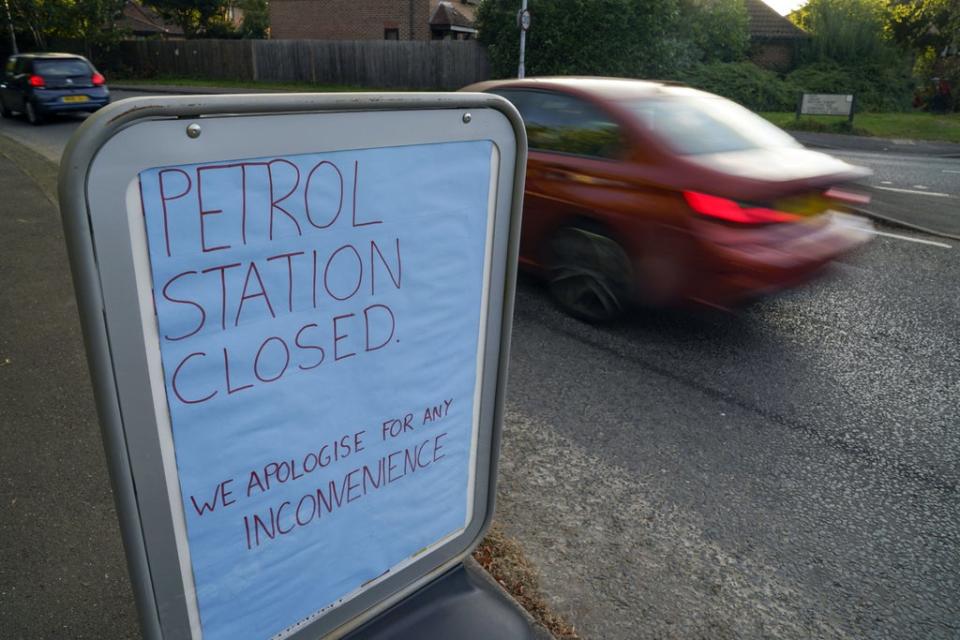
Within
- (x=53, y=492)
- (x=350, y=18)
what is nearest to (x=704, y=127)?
(x=53, y=492)

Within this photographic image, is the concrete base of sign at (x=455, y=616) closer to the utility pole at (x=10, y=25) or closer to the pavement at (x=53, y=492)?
the pavement at (x=53, y=492)

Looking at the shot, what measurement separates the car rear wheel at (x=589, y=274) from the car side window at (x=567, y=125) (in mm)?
580

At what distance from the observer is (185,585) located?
1629mm

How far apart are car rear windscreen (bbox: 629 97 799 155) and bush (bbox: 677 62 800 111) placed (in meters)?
22.1

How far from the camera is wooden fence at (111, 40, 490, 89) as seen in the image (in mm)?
30750

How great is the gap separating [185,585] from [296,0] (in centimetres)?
4087

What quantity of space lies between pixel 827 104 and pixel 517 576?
2098 centimetres

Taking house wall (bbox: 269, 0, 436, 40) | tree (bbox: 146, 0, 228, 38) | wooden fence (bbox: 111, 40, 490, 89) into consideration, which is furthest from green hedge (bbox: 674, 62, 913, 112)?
tree (bbox: 146, 0, 228, 38)

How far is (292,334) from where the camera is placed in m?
1.65

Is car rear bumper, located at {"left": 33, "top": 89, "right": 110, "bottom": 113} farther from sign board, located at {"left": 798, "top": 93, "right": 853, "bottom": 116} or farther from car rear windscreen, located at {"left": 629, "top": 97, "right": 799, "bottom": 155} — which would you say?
sign board, located at {"left": 798, "top": 93, "right": 853, "bottom": 116}

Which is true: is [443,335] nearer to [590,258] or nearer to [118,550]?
[118,550]

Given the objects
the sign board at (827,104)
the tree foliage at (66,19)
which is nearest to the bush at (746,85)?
the sign board at (827,104)

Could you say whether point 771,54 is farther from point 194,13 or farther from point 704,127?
point 704,127

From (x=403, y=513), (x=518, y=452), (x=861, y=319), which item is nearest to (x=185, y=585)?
(x=403, y=513)
